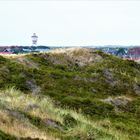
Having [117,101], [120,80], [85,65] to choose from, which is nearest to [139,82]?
[120,80]

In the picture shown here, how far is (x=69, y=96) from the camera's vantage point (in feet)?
104

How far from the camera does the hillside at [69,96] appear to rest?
1886 cm

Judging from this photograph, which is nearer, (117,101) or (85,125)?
(85,125)

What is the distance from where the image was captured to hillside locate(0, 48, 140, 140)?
1886 centimetres

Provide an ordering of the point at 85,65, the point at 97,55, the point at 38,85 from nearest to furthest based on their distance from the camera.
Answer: the point at 38,85 → the point at 85,65 → the point at 97,55

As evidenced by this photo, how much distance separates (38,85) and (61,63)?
9.36 m

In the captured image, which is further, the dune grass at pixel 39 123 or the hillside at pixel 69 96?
the hillside at pixel 69 96

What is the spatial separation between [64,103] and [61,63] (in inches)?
483

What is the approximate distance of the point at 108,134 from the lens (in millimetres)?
21594

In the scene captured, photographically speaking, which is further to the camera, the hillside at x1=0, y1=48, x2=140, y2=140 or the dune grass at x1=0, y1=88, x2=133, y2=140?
the hillside at x1=0, y1=48, x2=140, y2=140

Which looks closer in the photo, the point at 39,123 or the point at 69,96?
the point at 39,123

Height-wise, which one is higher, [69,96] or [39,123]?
[39,123]

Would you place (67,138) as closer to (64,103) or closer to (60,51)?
(64,103)

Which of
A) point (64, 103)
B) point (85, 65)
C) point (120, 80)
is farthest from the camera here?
point (85, 65)
